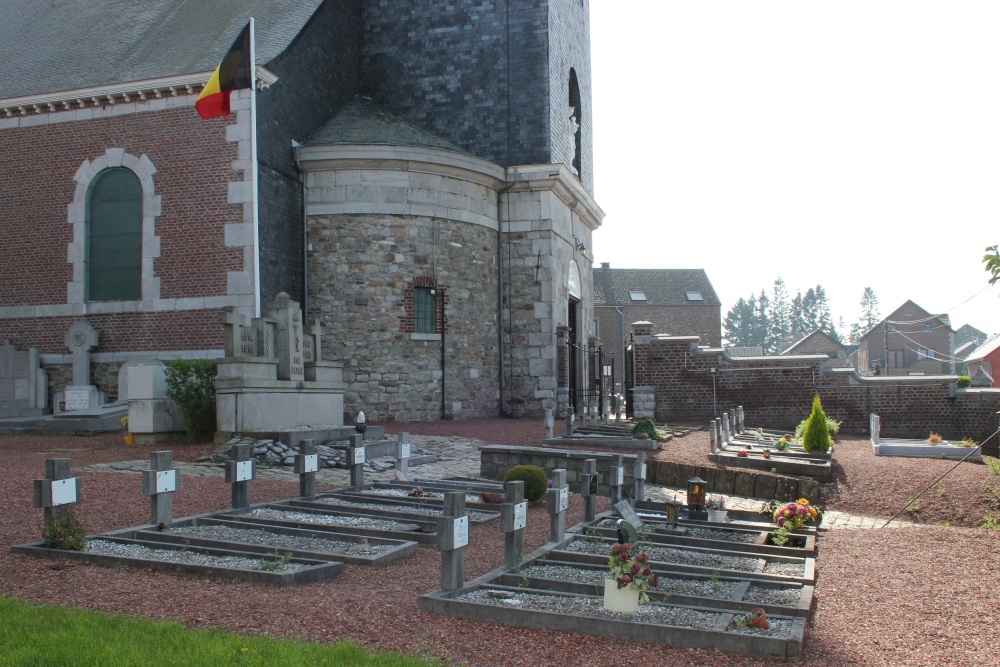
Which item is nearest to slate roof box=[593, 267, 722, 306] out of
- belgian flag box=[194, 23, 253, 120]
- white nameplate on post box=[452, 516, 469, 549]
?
belgian flag box=[194, 23, 253, 120]

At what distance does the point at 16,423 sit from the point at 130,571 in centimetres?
1372

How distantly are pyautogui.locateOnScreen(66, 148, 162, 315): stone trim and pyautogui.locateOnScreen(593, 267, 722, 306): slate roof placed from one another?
4476 centimetres

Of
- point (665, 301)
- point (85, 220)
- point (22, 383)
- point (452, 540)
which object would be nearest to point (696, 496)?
point (452, 540)

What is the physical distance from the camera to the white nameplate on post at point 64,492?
23.7ft

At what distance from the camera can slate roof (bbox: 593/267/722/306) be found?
209ft

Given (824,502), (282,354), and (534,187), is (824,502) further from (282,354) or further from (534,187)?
(534,187)

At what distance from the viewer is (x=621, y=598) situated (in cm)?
584

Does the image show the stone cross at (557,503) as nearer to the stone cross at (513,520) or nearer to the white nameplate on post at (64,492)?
the stone cross at (513,520)

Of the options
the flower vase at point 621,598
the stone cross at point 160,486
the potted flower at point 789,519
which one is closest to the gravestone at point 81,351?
the stone cross at point 160,486

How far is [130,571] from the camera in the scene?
22.1 ft

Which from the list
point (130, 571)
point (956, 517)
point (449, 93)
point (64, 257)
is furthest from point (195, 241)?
point (956, 517)

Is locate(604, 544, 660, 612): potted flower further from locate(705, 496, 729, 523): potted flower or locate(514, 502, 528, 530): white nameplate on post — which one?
locate(705, 496, 729, 523): potted flower

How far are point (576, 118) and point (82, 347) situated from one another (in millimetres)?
15888

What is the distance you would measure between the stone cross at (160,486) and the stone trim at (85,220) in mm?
11944
